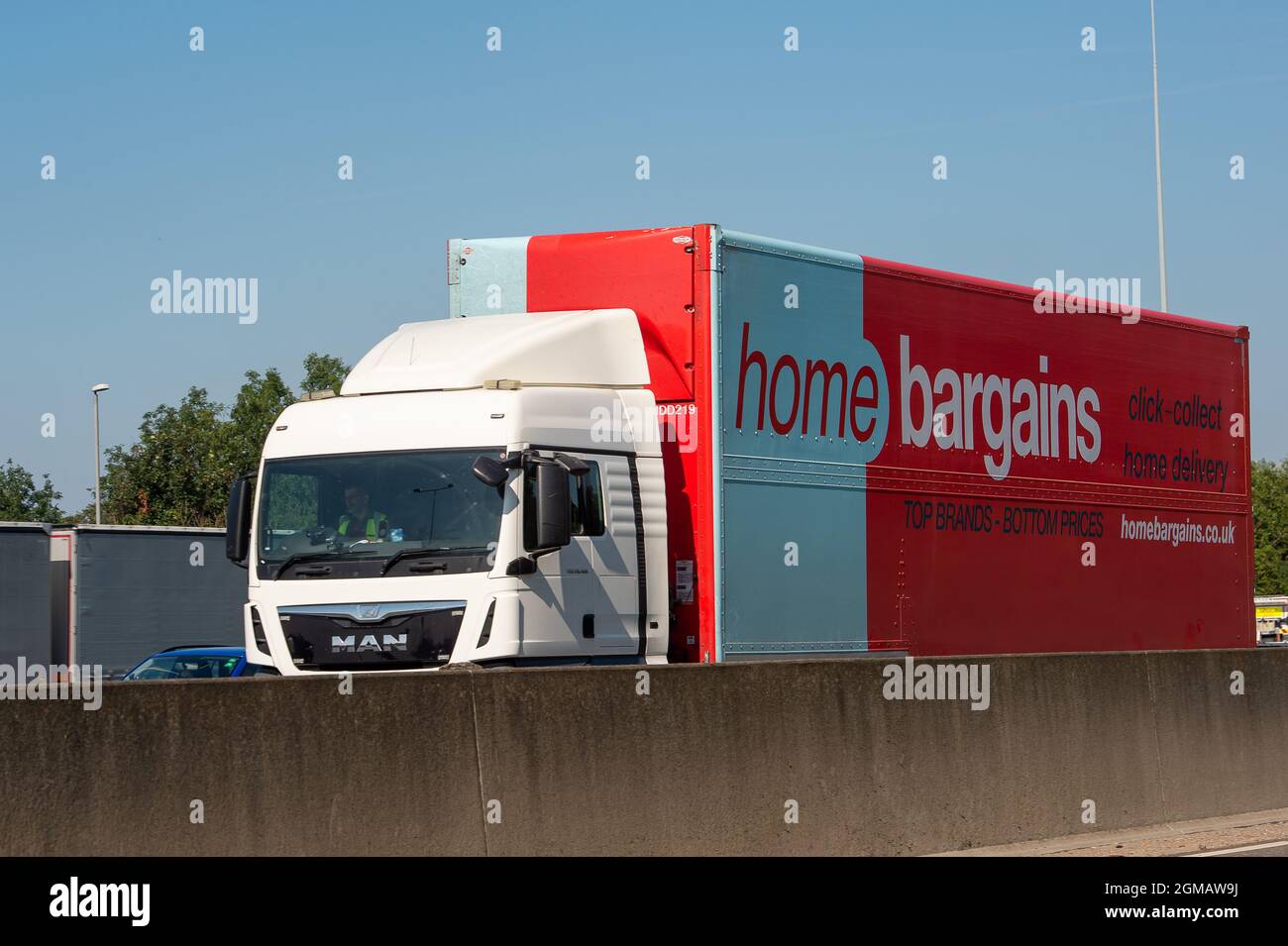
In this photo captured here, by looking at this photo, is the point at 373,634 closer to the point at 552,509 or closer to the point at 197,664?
the point at 552,509

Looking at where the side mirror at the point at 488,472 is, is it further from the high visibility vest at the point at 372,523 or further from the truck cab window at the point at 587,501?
the high visibility vest at the point at 372,523

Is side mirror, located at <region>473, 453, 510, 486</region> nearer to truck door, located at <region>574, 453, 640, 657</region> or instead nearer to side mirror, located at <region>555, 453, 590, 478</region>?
side mirror, located at <region>555, 453, 590, 478</region>

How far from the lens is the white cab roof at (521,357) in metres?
12.6

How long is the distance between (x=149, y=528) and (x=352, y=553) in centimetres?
2146

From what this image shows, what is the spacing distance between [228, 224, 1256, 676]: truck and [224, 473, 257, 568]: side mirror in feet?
0.08

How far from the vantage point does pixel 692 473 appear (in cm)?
1267

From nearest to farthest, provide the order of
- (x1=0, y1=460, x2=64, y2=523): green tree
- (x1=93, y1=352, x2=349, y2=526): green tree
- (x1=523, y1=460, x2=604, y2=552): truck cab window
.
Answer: (x1=523, y1=460, x2=604, y2=552): truck cab window
(x1=93, y1=352, x2=349, y2=526): green tree
(x1=0, y1=460, x2=64, y2=523): green tree

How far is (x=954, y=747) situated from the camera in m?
11.9

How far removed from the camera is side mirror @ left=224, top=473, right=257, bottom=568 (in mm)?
12898

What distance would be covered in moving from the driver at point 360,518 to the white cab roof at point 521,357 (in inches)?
39.3

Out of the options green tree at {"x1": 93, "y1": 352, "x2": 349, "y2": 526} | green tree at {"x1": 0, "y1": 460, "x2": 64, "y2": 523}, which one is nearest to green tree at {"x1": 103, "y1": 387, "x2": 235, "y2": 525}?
green tree at {"x1": 93, "y1": 352, "x2": 349, "y2": 526}

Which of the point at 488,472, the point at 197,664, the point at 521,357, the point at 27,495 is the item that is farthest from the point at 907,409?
the point at 27,495

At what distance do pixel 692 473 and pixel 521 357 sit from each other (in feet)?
4.72
